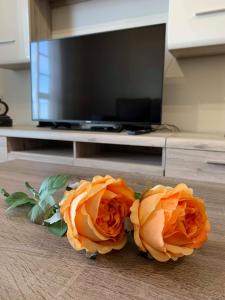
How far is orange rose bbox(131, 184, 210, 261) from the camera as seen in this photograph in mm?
323

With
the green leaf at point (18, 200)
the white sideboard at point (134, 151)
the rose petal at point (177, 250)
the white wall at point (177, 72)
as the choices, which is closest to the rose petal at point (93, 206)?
the rose petal at point (177, 250)

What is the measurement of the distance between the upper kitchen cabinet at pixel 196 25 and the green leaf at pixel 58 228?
52.1 inches

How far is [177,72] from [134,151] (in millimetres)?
665

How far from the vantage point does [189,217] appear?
34cm

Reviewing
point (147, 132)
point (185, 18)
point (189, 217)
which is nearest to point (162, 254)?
point (189, 217)

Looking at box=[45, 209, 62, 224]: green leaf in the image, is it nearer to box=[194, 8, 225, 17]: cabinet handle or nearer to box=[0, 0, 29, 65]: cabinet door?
box=[194, 8, 225, 17]: cabinet handle

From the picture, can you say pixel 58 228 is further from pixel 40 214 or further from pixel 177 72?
pixel 177 72

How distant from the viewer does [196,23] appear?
1363 millimetres

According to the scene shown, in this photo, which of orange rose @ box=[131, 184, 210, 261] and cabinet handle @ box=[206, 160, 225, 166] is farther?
cabinet handle @ box=[206, 160, 225, 166]

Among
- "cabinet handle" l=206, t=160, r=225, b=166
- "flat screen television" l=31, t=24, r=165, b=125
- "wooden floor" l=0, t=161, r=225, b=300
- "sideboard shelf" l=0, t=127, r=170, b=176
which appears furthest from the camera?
"flat screen television" l=31, t=24, r=165, b=125

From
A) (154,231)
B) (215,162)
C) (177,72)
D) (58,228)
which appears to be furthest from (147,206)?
(177,72)

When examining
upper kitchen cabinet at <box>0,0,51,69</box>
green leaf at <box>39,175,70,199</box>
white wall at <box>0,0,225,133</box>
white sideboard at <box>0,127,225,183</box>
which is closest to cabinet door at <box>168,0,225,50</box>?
white wall at <box>0,0,225,133</box>

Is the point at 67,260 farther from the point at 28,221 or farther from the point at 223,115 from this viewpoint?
the point at 223,115

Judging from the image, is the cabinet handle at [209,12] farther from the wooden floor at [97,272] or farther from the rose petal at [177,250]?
the rose petal at [177,250]
